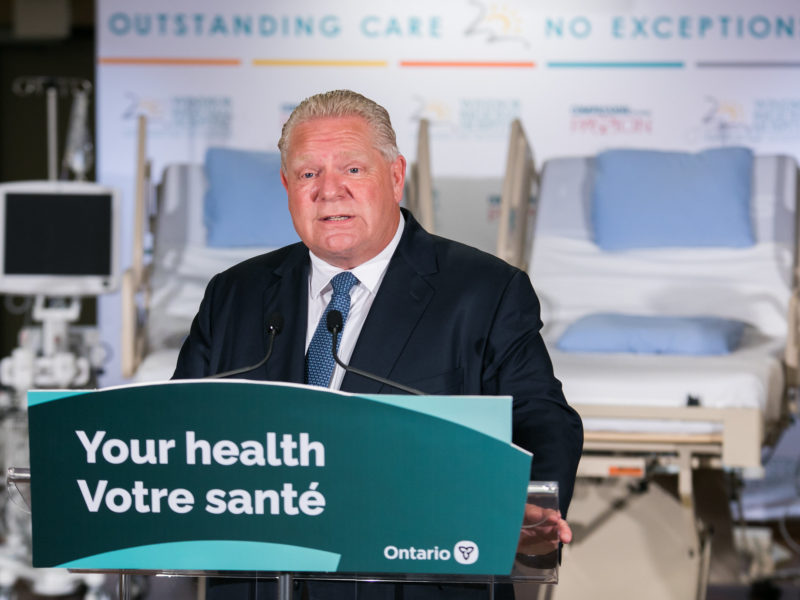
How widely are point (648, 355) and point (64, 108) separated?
→ 4.32m

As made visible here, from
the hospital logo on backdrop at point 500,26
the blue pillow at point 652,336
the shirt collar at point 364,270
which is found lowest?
the blue pillow at point 652,336

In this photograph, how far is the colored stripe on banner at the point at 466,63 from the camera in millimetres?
4844

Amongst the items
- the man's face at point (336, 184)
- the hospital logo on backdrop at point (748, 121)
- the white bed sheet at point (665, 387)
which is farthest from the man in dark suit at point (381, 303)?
the hospital logo on backdrop at point (748, 121)

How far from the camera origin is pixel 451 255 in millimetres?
1550

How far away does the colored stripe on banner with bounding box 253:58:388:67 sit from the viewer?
16.1ft

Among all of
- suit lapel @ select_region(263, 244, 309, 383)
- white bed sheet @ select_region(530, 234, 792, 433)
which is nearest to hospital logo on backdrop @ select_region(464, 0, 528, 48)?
white bed sheet @ select_region(530, 234, 792, 433)

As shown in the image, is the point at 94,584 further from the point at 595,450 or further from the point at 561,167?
the point at 561,167

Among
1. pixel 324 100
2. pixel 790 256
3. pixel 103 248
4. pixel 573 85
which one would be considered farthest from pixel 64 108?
pixel 324 100

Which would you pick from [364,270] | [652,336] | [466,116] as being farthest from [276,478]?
[466,116]

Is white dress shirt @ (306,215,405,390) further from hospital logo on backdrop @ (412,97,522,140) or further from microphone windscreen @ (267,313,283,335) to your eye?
hospital logo on backdrop @ (412,97,522,140)

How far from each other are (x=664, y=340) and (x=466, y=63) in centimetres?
190

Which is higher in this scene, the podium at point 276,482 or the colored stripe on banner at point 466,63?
the colored stripe on banner at point 466,63

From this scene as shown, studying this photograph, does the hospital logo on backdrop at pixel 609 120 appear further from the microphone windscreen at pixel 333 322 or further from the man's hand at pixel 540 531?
the man's hand at pixel 540 531

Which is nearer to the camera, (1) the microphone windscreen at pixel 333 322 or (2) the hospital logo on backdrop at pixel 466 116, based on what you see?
(1) the microphone windscreen at pixel 333 322
